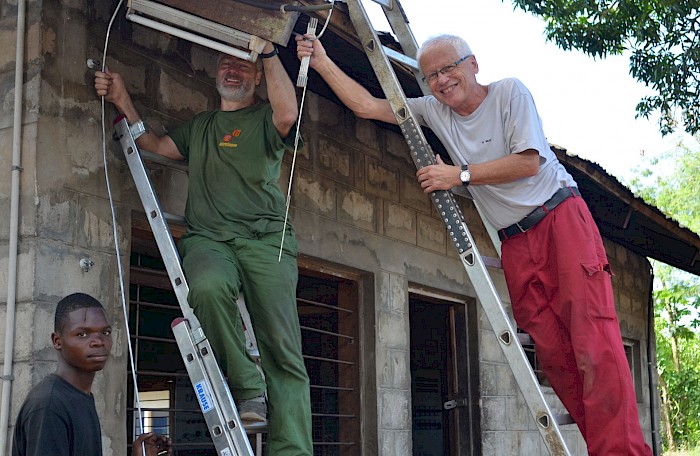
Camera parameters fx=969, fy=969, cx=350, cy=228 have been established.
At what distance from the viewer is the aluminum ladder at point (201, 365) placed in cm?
335

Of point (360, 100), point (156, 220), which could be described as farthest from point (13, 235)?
point (360, 100)

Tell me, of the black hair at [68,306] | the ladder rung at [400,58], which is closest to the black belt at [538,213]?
the ladder rung at [400,58]

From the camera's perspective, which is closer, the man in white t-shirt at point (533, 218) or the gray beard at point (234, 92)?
the man in white t-shirt at point (533, 218)

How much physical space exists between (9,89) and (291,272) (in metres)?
1.39

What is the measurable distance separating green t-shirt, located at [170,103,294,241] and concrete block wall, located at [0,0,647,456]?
16.0 inches

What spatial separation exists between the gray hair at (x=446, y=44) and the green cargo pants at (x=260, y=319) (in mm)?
968

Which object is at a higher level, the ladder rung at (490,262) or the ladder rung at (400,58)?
the ladder rung at (400,58)

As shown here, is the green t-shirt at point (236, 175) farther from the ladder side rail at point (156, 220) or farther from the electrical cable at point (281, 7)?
the electrical cable at point (281, 7)

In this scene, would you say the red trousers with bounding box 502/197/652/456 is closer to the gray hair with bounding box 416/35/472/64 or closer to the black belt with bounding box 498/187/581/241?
the black belt with bounding box 498/187/581/241

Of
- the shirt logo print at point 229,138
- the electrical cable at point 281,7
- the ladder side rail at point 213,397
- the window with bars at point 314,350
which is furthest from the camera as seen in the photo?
the window with bars at point 314,350

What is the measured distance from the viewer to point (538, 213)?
382cm

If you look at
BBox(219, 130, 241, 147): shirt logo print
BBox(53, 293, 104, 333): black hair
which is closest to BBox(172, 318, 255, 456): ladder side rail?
BBox(53, 293, 104, 333): black hair

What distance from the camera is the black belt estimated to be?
382 centimetres

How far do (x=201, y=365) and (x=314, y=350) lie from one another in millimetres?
3401
